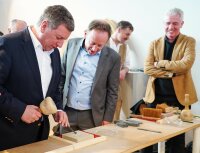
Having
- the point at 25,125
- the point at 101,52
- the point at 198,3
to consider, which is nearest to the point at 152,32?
the point at 198,3

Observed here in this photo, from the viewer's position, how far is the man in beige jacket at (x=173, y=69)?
124 inches

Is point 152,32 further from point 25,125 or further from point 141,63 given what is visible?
point 25,125

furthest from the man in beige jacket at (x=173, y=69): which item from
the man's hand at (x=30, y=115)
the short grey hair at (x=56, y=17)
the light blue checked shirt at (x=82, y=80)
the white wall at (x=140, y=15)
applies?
the man's hand at (x=30, y=115)

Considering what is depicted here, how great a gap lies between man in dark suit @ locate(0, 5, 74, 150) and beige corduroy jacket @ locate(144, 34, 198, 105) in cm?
162

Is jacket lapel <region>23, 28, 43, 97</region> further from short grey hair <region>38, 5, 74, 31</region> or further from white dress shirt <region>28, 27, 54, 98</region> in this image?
short grey hair <region>38, 5, 74, 31</region>

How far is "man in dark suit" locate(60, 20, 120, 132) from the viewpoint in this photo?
7.79 feet

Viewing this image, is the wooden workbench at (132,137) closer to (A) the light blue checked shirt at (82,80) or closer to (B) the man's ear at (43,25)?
(A) the light blue checked shirt at (82,80)

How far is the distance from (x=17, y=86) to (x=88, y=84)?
2.42 feet

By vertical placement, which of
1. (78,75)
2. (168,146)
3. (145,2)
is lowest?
(168,146)

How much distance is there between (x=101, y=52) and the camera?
243 cm

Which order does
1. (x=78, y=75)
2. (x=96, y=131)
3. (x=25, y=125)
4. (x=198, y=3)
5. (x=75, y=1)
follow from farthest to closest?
(x=75, y=1) < (x=198, y=3) < (x=78, y=75) < (x=96, y=131) < (x=25, y=125)

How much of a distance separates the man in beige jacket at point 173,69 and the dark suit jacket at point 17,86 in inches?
67.4

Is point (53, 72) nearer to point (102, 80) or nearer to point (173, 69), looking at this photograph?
point (102, 80)

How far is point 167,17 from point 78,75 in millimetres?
1302
